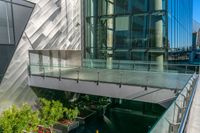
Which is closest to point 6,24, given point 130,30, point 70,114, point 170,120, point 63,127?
point 70,114

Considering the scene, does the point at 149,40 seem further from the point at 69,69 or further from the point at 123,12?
the point at 69,69

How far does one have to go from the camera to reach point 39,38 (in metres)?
10.5

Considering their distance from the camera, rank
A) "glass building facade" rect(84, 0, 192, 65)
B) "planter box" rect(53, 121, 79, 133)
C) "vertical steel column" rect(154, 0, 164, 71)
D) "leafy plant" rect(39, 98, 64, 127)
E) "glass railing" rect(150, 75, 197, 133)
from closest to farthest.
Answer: "glass railing" rect(150, 75, 197, 133)
"leafy plant" rect(39, 98, 64, 127)
"planter box" rect(53, 121, 79, 133)
"vertical steel column" rect(154, 0, 164, 71)
"glass building facade" rect(84, 0, 192, 65)

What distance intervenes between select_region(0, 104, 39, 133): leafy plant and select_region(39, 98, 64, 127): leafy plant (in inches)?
56.4

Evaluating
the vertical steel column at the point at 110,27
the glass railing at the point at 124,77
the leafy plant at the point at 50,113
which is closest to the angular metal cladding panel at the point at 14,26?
the glass railing at the point at 124,77

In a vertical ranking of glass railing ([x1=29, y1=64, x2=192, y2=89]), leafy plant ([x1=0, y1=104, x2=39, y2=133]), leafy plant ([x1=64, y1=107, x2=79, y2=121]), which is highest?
glass railing ([x1=29, y1=64, x2=192, y2=89])

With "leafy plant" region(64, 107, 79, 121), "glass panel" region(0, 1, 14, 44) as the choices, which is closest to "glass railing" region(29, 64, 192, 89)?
"glass panel" region(0, 1, 14, 44)

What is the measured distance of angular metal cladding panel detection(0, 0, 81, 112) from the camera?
9125 mm

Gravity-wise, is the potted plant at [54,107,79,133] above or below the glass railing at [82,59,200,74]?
below

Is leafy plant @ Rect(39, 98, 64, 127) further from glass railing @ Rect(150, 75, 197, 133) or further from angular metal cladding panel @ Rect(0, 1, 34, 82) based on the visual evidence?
glass railing @ Rect(150, 75, 197, 133)

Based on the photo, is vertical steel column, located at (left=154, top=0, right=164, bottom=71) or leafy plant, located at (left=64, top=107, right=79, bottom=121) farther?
vertical steel column, located at (left=154, top=0, right=164, bottom=71)

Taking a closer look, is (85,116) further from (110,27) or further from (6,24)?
(6,24)

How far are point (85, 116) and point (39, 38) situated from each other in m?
5.87

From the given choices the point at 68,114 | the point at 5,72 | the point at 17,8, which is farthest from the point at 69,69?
the point at 17,8
